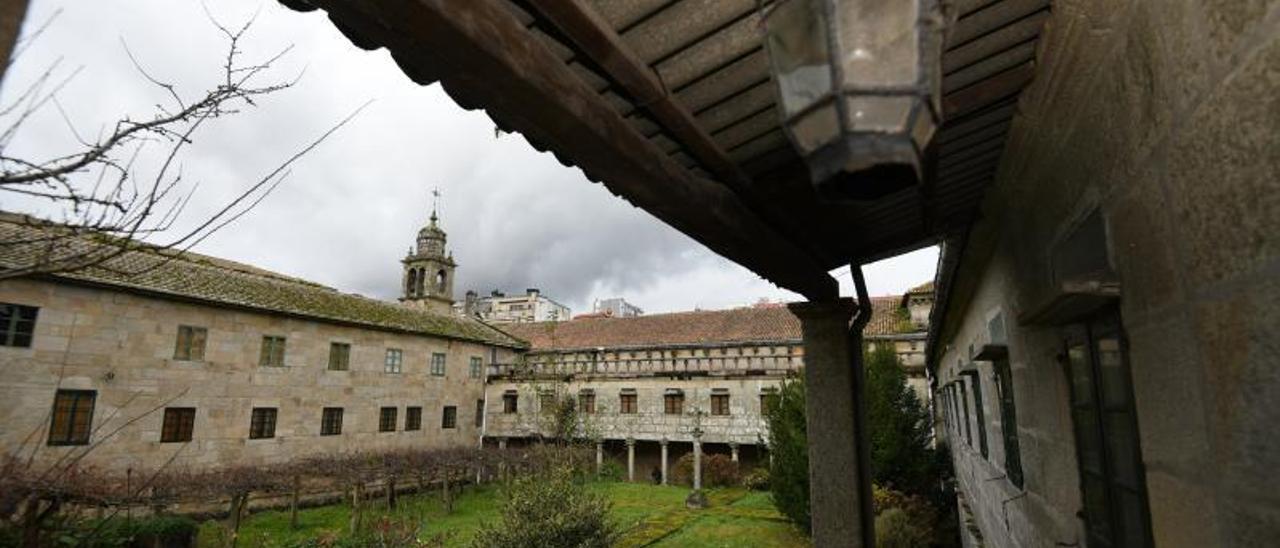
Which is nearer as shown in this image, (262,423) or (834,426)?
(834,426)

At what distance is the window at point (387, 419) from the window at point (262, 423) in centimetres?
382

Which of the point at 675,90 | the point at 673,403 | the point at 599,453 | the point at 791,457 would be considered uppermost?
the point at 675,90

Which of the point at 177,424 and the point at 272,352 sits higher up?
the point at 272,352

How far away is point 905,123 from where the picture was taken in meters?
0.96

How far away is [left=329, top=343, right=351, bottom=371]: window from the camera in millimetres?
20312

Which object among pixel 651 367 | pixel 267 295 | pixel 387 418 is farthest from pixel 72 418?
pixel 651 367

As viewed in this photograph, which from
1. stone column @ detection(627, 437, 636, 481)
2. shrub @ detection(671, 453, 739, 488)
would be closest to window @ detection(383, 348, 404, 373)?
stone column @ detection(627, 437, 636, 481)

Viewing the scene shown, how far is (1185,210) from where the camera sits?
1378 millimetres

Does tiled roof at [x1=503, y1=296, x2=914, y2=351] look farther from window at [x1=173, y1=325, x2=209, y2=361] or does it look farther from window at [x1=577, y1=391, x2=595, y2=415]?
window at [x1=173, y1=325, x2=209, y2=361]

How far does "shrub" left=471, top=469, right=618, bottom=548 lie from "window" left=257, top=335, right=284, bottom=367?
13.5m

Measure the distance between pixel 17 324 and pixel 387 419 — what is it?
10481 mm

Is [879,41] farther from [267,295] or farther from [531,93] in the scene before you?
[267,295]

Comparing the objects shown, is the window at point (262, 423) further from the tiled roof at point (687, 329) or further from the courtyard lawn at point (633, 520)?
the tiled roof at point (687, 329)

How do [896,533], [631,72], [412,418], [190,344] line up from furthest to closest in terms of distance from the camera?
[412,418]
[190,344]
[896,533]
[631,72]
